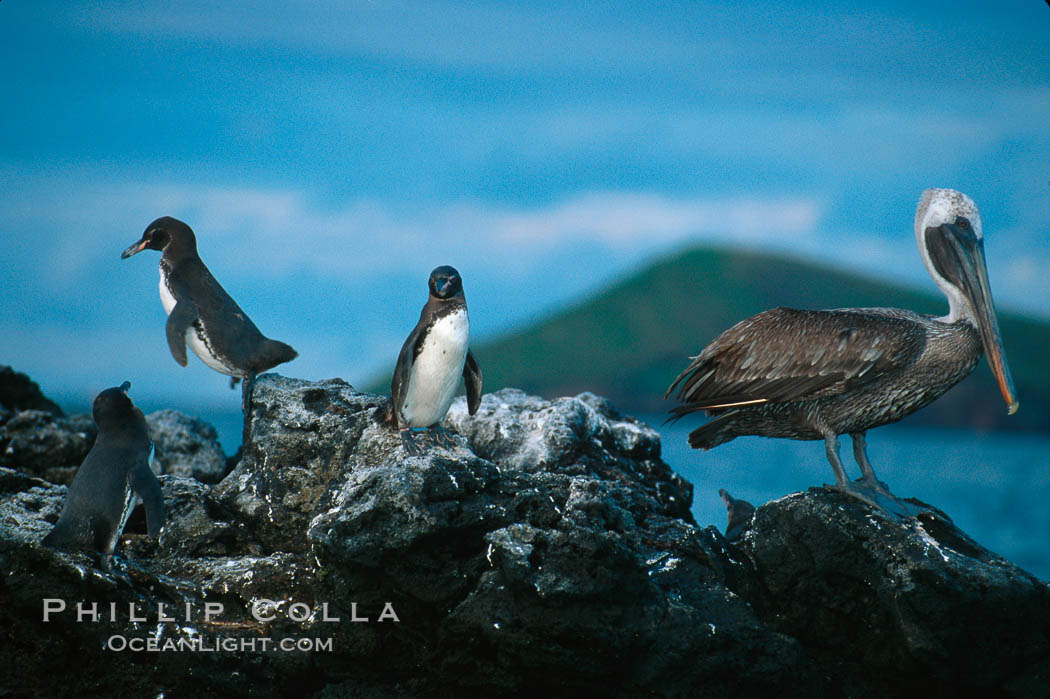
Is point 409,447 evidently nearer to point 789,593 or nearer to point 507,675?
point 507,675

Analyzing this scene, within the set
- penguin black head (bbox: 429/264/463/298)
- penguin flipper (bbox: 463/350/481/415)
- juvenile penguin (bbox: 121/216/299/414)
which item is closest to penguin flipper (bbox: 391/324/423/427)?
penguin black head (bbox: 429/264/463/298)

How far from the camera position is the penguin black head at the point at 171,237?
8.67 metres

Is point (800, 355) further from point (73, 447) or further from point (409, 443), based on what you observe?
point (73, 447)

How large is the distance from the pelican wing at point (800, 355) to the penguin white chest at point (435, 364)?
1.75 metres

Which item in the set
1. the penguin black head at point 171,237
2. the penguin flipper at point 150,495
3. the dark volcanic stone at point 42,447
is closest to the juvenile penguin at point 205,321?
the penguin black head at point 171,237

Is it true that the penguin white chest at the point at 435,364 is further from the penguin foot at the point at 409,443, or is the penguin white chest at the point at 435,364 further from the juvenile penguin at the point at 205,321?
the juvenile penguin at the point at 205,321

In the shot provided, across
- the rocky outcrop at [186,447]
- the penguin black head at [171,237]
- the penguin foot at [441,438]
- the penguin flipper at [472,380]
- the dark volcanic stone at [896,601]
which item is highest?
the penguin black head at [171,237]

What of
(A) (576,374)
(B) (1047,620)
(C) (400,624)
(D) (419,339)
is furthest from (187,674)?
(A) (576,374)

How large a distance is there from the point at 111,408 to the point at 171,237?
6.50ft

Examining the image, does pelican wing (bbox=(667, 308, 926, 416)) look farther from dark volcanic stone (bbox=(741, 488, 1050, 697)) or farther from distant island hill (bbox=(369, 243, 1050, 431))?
distant island hill (bbox=(369, 243, 1050, 431))

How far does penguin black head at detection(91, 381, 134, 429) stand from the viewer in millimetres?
7270

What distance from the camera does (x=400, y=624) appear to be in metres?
6.12

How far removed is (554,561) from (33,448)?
7.30 metres

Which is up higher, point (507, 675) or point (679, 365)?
point (679, 365)
